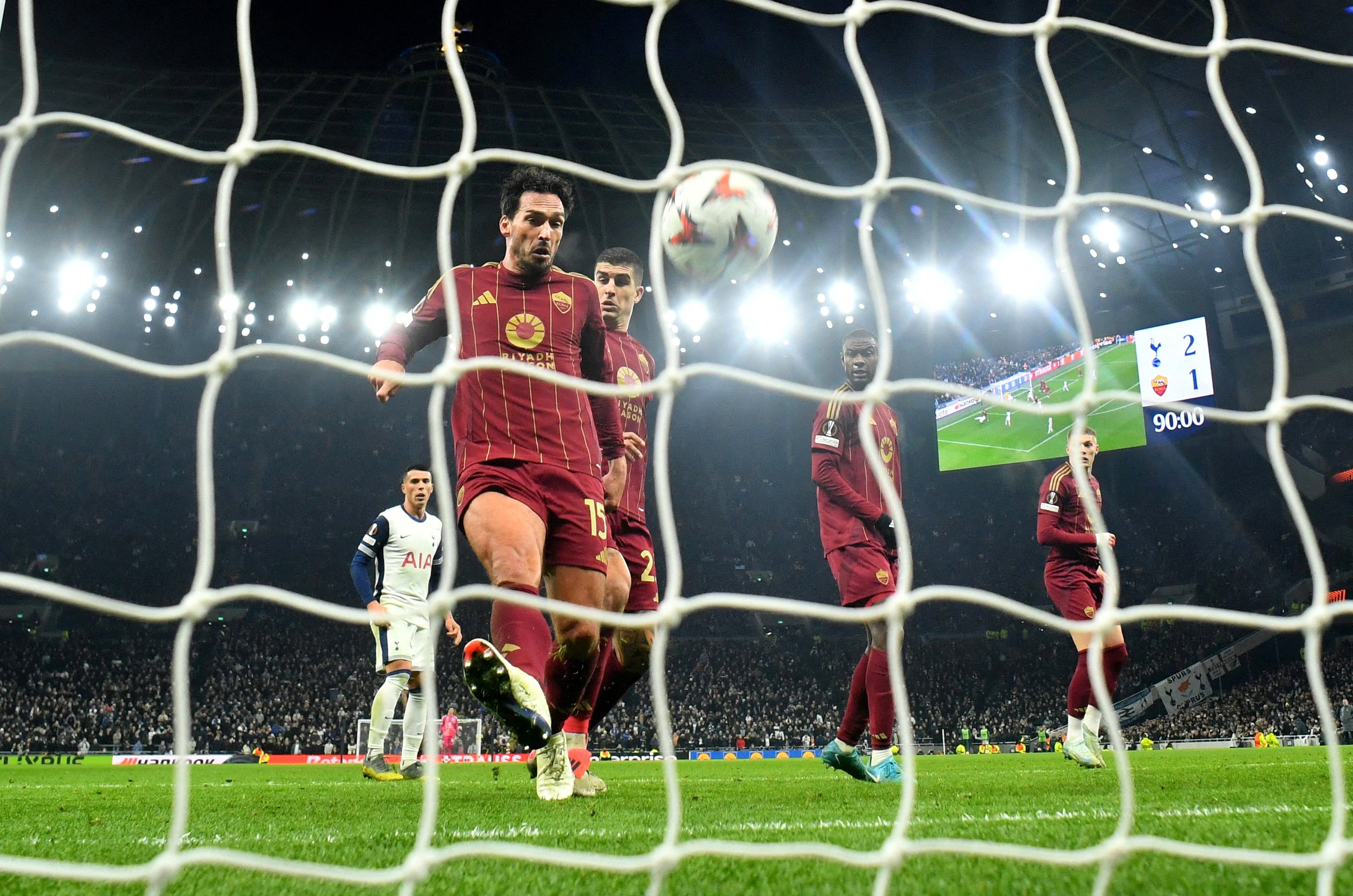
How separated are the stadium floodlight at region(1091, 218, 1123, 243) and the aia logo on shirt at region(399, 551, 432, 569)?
19.8 metres

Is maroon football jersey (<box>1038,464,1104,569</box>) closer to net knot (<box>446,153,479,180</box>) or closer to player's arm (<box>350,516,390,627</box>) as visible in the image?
player's arm (<box>350,516,390,627</box>)

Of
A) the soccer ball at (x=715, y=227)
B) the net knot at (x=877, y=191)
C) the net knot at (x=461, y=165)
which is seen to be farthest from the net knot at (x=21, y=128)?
the soccer ball at (x=715, y=227)

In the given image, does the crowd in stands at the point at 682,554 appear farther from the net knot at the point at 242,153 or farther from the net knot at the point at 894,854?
the net knot at the point at 894,854

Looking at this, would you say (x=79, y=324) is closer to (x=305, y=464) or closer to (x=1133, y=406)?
(x=305, y=464)

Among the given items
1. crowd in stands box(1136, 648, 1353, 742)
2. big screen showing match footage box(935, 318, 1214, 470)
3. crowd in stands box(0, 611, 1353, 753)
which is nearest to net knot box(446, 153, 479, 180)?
big screen showing match footage box(935, 318, 1214, 470)

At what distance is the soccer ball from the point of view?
3.78 metres

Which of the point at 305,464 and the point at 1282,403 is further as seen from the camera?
the point at 305,464

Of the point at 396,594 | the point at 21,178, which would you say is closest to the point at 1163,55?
the point at 396,594

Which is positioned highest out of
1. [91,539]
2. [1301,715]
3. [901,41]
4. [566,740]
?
[901,41]

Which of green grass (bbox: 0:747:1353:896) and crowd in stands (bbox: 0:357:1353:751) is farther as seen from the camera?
crowd in stands (bbox: 0:357:1353:751)

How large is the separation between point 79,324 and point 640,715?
16.3 meters

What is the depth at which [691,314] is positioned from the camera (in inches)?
932

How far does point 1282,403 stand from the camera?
214 centimetres

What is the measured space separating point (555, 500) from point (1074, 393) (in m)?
22.7
